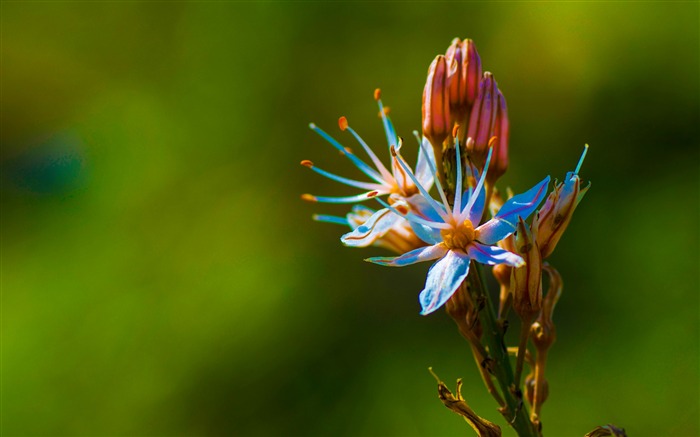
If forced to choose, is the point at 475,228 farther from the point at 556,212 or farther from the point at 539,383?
the point at 539,383

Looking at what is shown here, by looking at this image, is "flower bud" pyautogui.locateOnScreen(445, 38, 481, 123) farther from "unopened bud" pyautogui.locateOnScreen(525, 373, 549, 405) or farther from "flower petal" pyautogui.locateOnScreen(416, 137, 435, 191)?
"unopened bud" pyautogui.locateOnScreen(525, 373, 549, 405)

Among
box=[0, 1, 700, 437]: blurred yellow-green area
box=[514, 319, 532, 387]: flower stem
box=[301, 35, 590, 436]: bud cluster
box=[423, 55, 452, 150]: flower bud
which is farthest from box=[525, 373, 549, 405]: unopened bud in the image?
box=[0, 1, 700, 437]: blurred yellow-green area

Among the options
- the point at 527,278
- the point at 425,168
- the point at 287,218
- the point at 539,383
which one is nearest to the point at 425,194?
the point at 425,168

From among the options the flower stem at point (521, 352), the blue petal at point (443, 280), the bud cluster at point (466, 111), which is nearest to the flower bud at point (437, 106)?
the bud cluster at point (466, 111)

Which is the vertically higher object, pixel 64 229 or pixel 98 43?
pixel 98 43

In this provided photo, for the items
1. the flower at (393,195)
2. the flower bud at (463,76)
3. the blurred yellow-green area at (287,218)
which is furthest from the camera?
the blurred yellow-green area at (287,218)

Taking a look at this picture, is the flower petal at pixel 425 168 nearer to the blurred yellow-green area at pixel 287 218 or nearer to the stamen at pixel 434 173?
the stamen at pixel 434 173

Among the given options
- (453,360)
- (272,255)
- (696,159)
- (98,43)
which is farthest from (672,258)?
(98,43)

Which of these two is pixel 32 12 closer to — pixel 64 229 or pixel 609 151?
pixel 64 229
